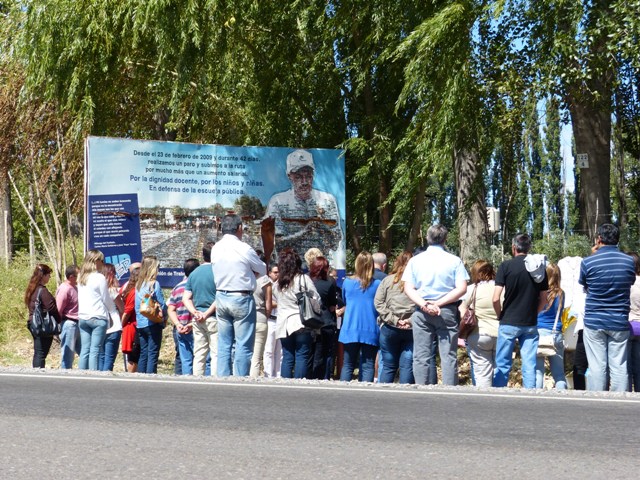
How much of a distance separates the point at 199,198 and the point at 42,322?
11.0 feet

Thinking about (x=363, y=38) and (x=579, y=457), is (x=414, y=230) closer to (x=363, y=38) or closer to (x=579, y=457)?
(x=363, y=38)

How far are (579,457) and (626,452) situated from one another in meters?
0.36

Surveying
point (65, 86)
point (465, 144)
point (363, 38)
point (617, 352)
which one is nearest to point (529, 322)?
point (617, 352)

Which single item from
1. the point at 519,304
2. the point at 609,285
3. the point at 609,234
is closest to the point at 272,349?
the point at 519,304

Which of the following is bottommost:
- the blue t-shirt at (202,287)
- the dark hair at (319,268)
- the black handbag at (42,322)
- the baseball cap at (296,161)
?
the black handbag at (42,322)

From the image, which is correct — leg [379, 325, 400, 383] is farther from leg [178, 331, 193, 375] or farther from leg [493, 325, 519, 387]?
leg [178, 331, 193, 375]

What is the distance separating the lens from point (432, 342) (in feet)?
36.4

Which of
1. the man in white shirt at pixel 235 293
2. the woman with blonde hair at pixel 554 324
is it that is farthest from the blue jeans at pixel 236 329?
the woman with blonde hair at pixel 554 324

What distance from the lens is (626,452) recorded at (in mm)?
6629

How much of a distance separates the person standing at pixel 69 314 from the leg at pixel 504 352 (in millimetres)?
5483

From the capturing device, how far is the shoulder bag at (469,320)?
1208 centimetres

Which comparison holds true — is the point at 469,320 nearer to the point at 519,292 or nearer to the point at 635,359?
the point at 519,292

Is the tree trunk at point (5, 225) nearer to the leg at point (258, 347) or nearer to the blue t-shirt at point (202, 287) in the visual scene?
the leg at point (258, 347)

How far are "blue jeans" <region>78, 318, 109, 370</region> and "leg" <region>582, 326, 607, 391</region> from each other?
579cm
